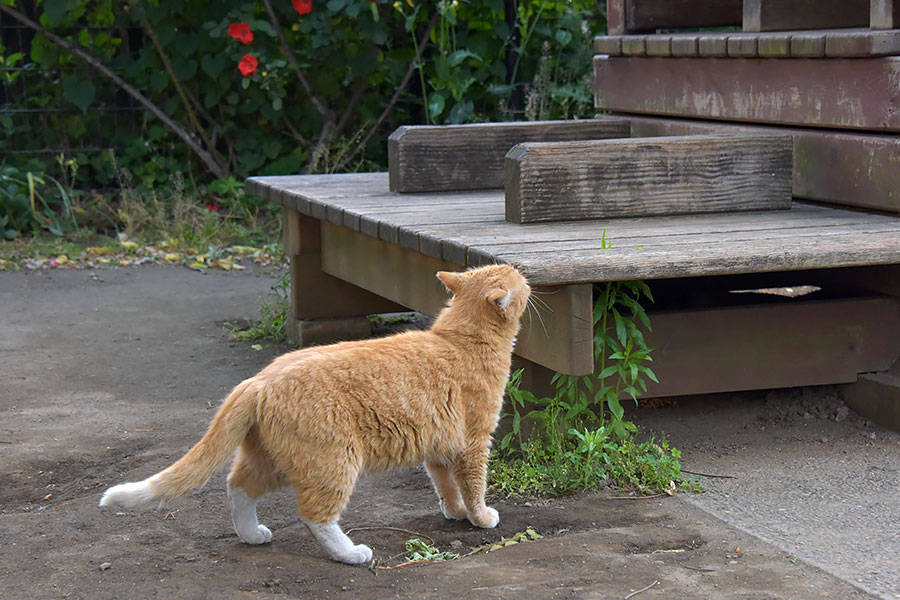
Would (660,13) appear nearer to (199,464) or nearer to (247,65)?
(199,464)

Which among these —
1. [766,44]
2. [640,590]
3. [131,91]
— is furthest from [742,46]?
[131,91]

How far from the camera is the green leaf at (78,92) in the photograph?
8.52 meters

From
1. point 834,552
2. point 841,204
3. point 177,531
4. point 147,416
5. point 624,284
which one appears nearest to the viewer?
point 834,552

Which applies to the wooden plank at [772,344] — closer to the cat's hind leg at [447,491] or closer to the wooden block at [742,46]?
the cat's hind leg at [447,491]

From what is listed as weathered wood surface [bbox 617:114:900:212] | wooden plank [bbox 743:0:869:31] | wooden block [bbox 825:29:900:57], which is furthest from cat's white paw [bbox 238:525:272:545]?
wooden plank [bbox 743:0:869:31]

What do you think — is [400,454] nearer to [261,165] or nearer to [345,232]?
[345,232]

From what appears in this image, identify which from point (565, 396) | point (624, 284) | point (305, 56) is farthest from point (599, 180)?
point (305, 56)

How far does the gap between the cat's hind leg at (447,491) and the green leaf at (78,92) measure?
6191 mm

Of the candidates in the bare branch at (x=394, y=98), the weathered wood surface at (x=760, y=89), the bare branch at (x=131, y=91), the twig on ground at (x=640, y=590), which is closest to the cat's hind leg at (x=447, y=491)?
the twig on ground at (x=640, y=590)

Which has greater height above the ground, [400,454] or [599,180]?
[599,180]

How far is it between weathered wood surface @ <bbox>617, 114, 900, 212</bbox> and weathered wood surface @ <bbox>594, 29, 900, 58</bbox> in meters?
0.29

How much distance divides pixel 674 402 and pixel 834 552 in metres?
1.39

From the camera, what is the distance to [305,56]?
8.41 meters

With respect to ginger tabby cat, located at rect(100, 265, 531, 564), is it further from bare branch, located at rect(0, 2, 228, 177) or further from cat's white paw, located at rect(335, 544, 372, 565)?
bare branch, located at rect(0, 2, 228, 177)
